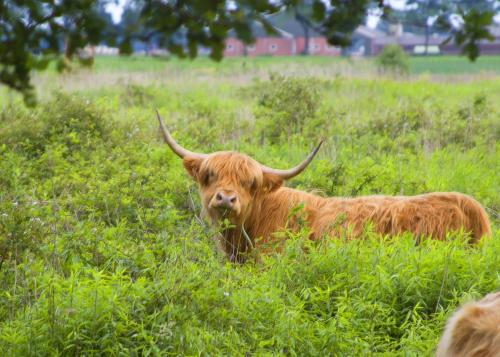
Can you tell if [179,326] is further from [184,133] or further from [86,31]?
[184,133]

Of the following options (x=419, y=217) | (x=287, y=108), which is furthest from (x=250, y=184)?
(x=287, y=108)

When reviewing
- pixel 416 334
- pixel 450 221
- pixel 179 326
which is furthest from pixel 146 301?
pixel 450 221

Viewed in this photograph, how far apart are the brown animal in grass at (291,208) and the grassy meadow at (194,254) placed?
0.24 meters

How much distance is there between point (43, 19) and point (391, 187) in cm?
680

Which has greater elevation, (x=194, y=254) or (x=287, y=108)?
(x=194, y=254)

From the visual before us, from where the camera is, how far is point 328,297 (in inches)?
217

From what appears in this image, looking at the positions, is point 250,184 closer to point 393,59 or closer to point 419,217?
point 419,217

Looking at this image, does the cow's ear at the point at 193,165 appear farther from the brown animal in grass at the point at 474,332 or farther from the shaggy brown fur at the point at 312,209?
the brown animal in grass at the point at 474,332

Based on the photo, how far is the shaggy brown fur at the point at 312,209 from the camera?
7168 millimetres

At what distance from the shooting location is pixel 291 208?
7.70 m

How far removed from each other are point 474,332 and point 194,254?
2310mm

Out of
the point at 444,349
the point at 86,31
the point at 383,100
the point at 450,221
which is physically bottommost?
the point at 383,100

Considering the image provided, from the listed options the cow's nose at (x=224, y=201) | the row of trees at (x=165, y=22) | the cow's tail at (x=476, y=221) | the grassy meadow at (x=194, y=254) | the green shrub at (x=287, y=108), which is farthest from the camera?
the green shrub at (x=287, y=108)

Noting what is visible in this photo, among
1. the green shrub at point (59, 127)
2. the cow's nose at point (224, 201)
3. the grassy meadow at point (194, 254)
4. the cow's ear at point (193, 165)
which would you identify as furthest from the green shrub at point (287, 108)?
the cow's nose at point (224, 201)
